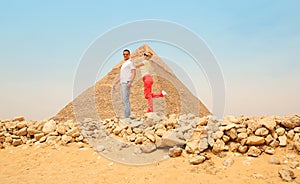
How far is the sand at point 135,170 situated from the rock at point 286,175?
0.06 meters

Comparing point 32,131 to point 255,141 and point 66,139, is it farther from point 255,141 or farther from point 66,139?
point 255,141

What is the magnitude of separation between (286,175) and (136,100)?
34.3 feet

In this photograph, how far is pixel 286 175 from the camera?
3.91m

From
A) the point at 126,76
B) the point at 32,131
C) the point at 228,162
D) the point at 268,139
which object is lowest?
the point at 228,162

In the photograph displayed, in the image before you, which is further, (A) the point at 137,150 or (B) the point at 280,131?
(A) the point at 137,150

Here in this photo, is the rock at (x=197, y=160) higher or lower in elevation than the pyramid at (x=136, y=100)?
lower

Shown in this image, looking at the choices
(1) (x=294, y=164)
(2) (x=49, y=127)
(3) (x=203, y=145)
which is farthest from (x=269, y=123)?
(2) (x=49, y=127)

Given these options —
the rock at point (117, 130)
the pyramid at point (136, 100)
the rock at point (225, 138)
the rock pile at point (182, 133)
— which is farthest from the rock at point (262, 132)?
the pyramid at point (136, 100)

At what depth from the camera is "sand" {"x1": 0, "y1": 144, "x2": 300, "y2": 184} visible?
406 centimetres

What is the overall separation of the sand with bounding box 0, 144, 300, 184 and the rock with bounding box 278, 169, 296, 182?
0.19 feet

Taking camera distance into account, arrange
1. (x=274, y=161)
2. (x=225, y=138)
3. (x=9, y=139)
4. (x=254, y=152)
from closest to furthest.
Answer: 1. (x=274, y=161)
2. (x=254, y=152)
3. (x=225, y=138)
4. (x=9, y=139)

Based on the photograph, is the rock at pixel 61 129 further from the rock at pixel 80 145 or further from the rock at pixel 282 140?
the rock at pixel 282 140

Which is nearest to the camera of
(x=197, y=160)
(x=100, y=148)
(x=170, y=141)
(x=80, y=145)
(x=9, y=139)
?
(x=197, y=160)

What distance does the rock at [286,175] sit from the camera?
387cm
